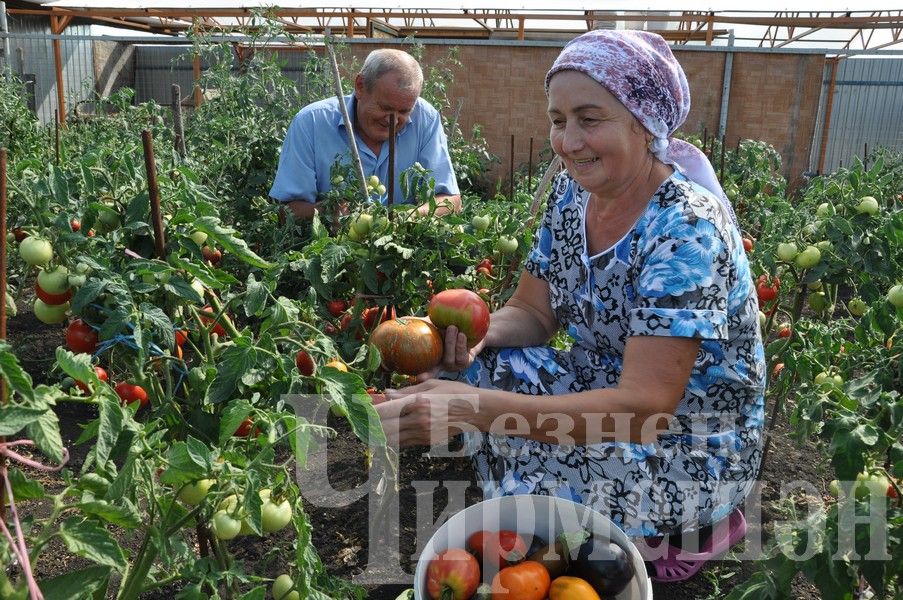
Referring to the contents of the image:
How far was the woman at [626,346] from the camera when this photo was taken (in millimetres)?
1496

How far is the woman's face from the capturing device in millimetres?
1510

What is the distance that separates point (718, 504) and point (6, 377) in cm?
147

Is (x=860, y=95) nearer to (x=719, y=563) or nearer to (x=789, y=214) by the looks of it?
(x=789, y=214)

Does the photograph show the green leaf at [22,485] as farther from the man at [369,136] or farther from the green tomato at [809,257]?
the green tomato at [809,257]

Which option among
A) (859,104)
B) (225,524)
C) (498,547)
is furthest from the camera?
(859,104)

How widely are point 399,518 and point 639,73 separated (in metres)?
1.31

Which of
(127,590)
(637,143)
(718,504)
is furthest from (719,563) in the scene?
(127,590)

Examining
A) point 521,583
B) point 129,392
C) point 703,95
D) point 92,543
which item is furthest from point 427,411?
point 703,95

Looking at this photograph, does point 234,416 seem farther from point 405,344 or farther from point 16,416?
point 405,344

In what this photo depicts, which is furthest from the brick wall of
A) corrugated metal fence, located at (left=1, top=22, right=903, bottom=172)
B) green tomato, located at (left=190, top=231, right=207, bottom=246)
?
green tomato, located at (left=190, top=231, right=207, bottom=246)

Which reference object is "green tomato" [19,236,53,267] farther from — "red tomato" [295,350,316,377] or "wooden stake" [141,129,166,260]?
"red tomato" [295,350,316,377]

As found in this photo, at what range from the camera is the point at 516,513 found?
4.93 ft

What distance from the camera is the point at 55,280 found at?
1341 millimetres

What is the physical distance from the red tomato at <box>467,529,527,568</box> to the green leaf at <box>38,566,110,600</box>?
67 centimetres
